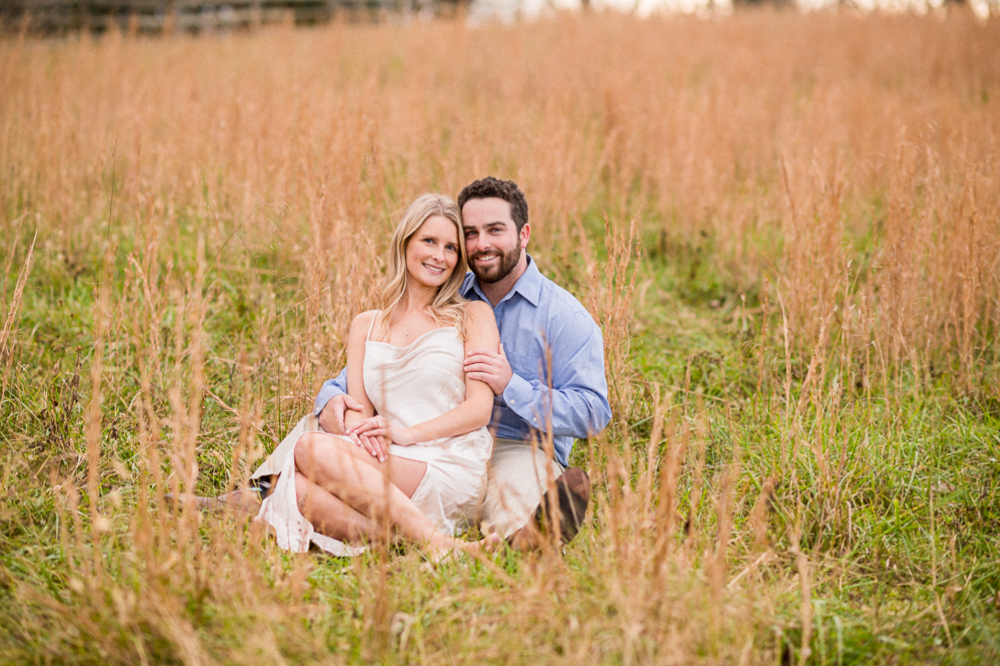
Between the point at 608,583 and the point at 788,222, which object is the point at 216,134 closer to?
the point at 788,222

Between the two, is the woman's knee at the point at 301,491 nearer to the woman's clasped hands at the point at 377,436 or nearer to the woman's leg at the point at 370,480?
the woman's leg at the point at 370,480

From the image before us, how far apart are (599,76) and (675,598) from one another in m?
6.27

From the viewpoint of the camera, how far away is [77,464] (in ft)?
8.04

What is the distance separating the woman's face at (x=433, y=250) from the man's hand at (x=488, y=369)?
352 mm

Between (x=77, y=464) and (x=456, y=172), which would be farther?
(x=456, y=172)

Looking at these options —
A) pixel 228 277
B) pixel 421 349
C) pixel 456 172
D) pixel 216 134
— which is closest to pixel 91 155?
pixel 216 134

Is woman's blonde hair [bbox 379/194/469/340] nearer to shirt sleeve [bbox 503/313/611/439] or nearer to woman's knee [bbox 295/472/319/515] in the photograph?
shirt sleeve [bbox 503/313/611/439]

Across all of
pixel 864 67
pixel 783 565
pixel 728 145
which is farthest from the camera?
pixel 864 67

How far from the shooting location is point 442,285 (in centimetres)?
272

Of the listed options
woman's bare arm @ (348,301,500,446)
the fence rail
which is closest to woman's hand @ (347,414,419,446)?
woman's bare arm @ (348,301,500,446)

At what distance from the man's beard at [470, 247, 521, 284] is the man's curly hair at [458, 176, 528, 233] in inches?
4.2

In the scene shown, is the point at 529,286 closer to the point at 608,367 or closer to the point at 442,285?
the point at 442,285

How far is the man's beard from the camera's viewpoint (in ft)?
8.83

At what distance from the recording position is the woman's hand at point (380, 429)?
94.3 inches
